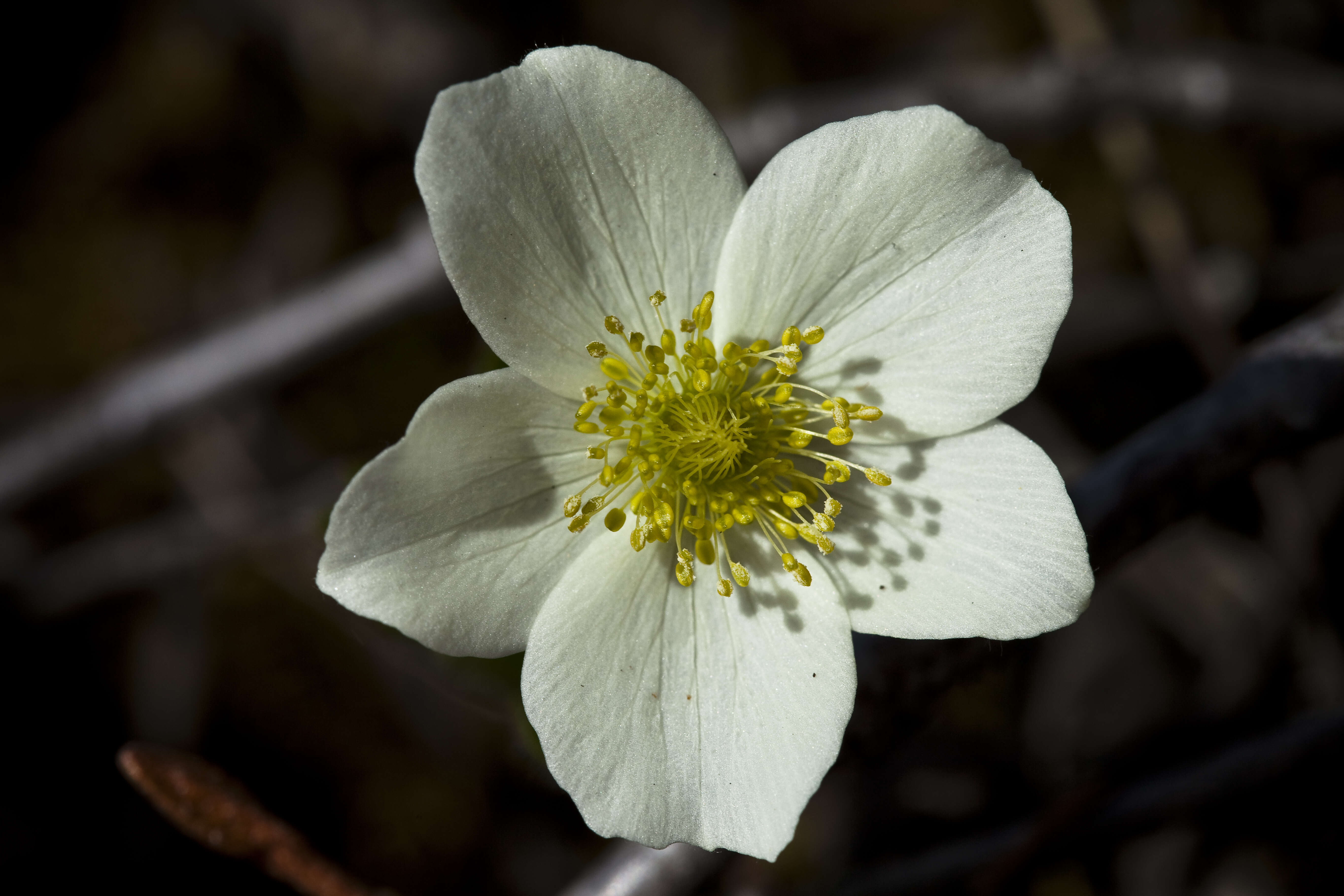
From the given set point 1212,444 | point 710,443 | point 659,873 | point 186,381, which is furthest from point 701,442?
point 186,381

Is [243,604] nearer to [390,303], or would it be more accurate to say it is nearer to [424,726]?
[424,726]

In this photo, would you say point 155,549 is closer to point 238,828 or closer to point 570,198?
point 238,828

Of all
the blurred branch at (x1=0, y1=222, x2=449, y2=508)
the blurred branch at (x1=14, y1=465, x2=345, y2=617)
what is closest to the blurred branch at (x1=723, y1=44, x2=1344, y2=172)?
the blurred branch at (x1=0, y1=222, x2=449, y2=508)

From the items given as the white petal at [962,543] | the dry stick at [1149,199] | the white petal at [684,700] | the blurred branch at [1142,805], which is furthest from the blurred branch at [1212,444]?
the dry stick at [1149,199]

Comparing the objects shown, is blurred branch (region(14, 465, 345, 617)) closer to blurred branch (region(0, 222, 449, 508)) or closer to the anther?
blurred branch (region(0, 222, 449, 508))

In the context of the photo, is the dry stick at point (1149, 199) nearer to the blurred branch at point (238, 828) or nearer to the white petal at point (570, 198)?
the white petal at point (570, 198)
